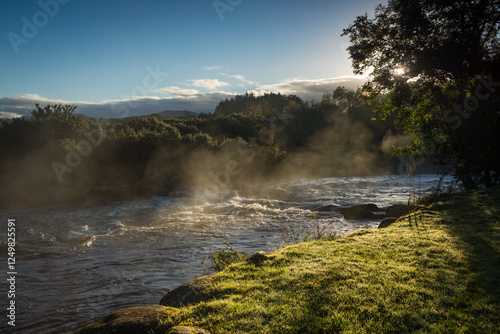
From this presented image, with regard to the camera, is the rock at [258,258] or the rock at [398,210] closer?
the rock at [258,258]

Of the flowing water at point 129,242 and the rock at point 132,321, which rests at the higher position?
the rock at point 132,321

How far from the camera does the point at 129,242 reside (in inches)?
453

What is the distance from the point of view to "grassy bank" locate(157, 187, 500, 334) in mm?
3887

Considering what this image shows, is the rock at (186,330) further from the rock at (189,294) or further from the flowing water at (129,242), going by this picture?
the flowing water at (129,242)

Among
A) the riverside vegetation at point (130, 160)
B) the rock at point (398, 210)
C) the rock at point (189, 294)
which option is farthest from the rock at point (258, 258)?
the riverside vegetation at point (130, 160)

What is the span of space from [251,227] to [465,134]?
10448 millimetres

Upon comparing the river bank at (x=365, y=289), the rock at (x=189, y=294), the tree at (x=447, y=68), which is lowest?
the rock at (x=189, y=294)

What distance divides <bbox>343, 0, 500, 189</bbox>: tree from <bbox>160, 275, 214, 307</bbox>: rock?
13.3 metres

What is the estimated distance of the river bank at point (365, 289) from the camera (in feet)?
12.8

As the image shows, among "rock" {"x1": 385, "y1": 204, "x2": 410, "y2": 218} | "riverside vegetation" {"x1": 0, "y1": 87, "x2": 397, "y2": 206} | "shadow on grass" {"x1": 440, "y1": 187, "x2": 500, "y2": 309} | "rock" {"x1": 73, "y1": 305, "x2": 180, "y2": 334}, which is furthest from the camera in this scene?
"riverside vegetation" {"x1": 0, "y1": 87, "x2": 397, "y2": 206}
